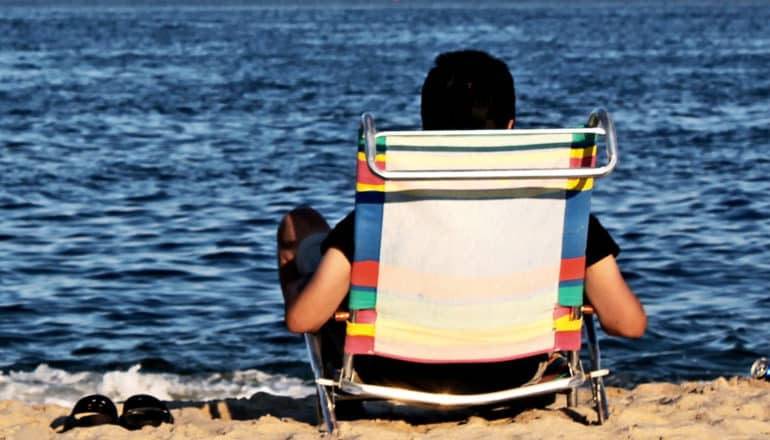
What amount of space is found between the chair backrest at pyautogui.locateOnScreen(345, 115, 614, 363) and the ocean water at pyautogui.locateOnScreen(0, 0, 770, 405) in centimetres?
287

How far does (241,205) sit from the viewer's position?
1191cm

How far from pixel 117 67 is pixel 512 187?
26.3 metres

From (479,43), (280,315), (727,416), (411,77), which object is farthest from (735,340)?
(479,43)

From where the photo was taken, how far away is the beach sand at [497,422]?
14.3 feet

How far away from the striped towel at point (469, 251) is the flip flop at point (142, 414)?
988 mm

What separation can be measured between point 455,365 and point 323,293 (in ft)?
1.61

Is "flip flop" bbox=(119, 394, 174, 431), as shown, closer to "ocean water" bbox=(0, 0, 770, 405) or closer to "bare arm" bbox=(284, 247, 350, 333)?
"bare arm" bbox=(284, 247, 350, 333)

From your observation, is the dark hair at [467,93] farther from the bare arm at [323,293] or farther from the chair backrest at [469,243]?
the bare arm at [323,293]

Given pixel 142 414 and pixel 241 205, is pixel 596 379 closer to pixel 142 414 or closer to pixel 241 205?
pixel 142 414

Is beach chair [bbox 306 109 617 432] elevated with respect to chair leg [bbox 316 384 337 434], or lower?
elevated

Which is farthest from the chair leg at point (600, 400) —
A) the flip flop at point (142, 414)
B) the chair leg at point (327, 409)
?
the flip flop at point (142, 414)

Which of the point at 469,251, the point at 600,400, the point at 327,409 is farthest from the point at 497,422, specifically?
the point at 469,251

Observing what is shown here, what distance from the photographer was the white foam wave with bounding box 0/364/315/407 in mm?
6828

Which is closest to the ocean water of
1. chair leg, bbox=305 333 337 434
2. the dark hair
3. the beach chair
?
chair leg, bbox=305 333 337 434
